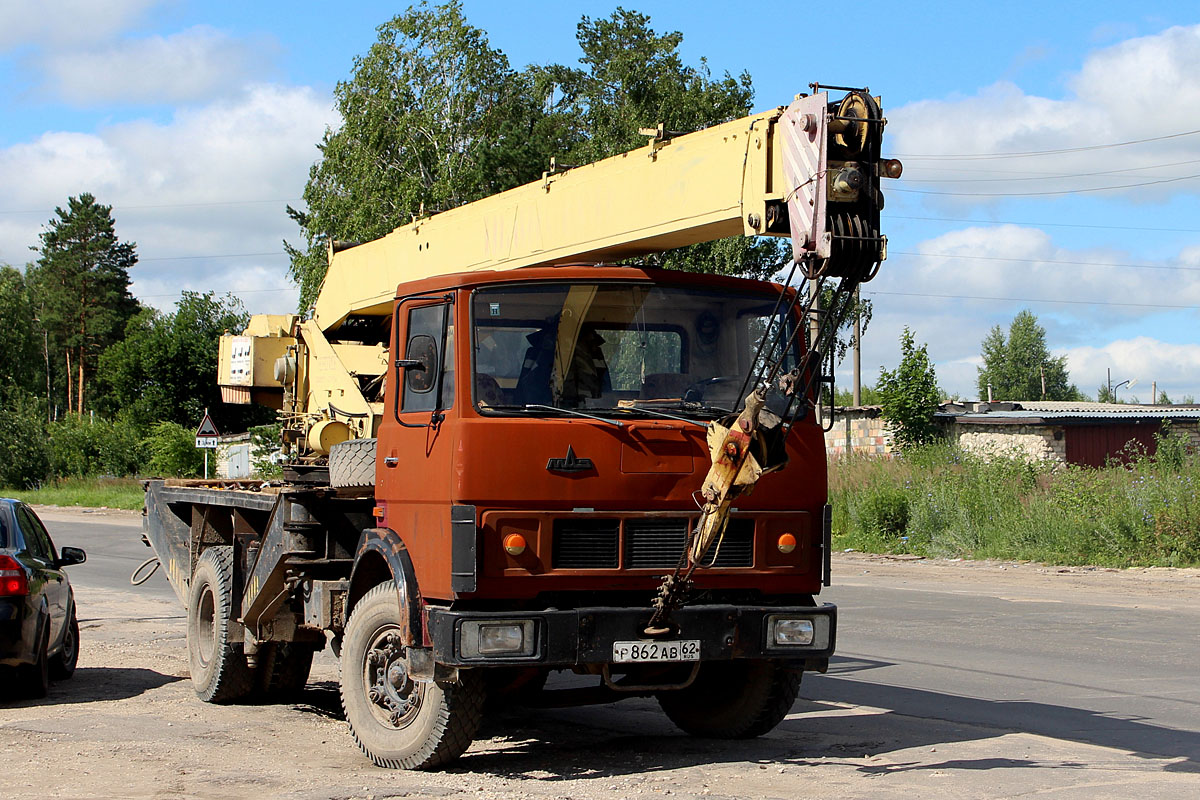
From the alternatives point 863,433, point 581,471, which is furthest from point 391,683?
point 863,433

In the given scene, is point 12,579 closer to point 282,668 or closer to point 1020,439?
point 282,668

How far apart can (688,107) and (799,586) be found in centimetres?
4140

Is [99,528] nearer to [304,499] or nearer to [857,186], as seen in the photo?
[304,499]

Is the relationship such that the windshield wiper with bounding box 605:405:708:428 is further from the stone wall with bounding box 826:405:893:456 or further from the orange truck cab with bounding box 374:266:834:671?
the stone wall with bounding box 826:405:893:456

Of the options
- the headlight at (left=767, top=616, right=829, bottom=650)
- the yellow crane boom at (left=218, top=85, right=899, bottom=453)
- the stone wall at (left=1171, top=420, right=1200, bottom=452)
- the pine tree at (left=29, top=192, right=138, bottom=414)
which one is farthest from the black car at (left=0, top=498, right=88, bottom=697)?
the pine tree at (left=29, top=192, right=138, bottom=414)

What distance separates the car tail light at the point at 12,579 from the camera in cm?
895

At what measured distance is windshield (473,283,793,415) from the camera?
682 cm

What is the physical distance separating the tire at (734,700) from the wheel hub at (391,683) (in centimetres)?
149

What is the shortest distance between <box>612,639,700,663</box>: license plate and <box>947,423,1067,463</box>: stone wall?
25.2 meters

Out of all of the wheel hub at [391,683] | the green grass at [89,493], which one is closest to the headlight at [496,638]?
the wheel hub at [391,683]

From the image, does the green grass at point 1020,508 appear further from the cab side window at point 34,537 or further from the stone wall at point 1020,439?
the cab side window at point 34,537

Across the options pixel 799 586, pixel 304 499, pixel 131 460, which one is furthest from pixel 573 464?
pixel 131 460

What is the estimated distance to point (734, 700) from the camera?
7.77m

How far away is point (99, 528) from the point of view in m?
34.2
